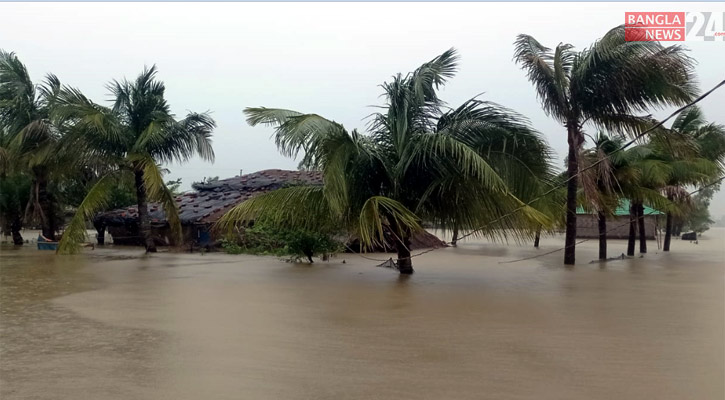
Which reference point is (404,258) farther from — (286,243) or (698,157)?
(698,157)

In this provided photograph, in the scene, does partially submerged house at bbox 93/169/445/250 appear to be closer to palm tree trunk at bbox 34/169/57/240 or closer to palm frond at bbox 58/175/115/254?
palm tree trunk at bbox 34/169/57/240

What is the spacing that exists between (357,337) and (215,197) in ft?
59.9

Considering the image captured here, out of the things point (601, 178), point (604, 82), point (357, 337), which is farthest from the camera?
point (601, 178)

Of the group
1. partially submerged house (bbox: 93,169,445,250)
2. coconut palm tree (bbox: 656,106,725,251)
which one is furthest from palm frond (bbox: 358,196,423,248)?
coconut palm tree (bbox: 656,106,725,251)

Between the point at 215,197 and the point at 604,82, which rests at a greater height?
the point at 604,82

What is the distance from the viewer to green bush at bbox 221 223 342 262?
1535 centimetres

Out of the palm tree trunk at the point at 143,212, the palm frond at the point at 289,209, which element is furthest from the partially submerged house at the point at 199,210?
the palm frond at the point at 289,209

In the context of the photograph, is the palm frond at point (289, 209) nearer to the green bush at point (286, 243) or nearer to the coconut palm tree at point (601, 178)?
the green bush at point (286, 243)

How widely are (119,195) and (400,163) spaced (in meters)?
19.4

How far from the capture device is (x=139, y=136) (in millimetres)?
18578

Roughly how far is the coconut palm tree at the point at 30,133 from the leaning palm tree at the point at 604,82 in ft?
50.2

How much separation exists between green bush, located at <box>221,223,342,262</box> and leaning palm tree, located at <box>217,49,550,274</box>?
223 cm

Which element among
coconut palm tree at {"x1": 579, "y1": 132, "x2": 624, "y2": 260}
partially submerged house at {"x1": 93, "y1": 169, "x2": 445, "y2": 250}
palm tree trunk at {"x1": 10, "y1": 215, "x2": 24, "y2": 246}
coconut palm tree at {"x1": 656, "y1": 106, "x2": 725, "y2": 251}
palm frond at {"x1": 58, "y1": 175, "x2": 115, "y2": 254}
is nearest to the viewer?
palm frond at {"x1": 58, "y1": 175, "x2": 115, "y2": 254}

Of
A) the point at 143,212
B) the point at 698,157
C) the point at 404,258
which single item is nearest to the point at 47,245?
the point at 143,212
